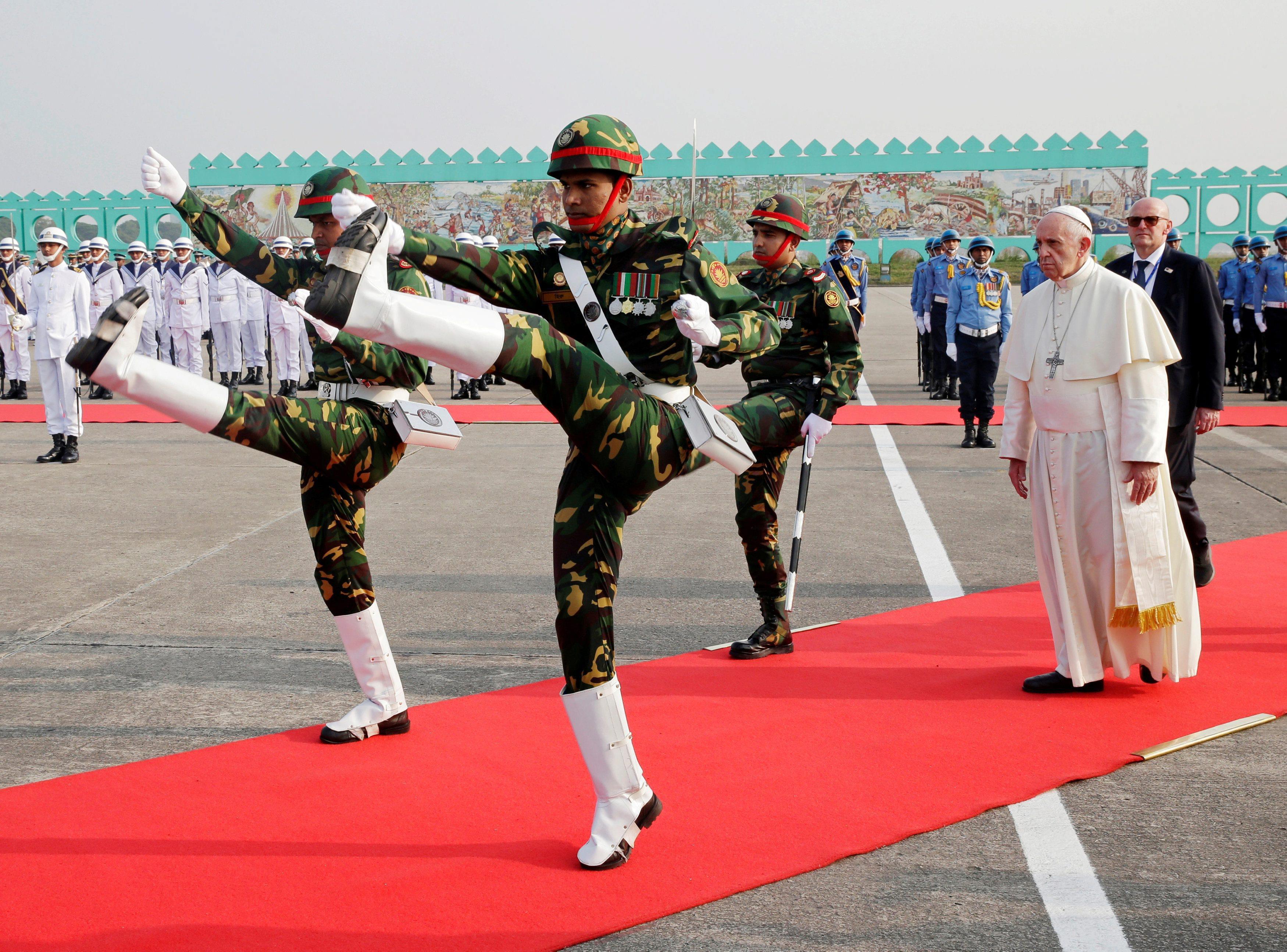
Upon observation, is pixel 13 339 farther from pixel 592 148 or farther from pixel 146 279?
pixel 592 148

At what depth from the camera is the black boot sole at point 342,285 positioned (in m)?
2.77

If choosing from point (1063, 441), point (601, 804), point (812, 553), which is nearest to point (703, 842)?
point (601, 804)

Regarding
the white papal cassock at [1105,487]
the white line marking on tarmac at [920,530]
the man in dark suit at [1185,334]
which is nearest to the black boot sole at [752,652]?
the white papal cassock at [1105,487]

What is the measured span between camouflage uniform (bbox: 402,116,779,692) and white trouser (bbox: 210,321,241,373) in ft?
63.3

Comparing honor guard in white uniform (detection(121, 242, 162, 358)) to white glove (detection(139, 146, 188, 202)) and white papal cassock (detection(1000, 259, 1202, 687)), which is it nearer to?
white glove (detection(139, 146, 188, 202))

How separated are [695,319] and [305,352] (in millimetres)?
20211

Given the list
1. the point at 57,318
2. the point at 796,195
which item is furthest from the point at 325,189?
the point at 796,195

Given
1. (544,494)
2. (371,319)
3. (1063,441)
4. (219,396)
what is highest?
(371,319)

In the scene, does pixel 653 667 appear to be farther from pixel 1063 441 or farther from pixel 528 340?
pixel 528 340

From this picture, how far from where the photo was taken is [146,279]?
70.0 ft

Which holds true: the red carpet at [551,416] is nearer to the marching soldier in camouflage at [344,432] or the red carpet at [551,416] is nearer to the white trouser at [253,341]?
the white trouser at [253,341]

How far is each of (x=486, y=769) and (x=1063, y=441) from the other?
2815 mm

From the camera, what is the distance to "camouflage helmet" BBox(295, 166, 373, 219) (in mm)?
4828

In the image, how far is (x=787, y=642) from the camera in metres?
5.88
